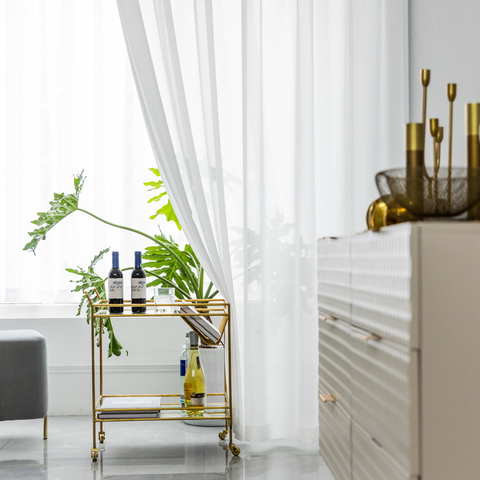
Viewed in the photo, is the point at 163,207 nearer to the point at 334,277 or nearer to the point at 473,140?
the point at 334,277

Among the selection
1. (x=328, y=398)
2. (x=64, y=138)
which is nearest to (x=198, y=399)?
(x=328, y=398)

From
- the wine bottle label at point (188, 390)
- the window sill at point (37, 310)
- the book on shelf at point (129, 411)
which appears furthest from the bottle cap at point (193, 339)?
the window sill at point (37, 310)

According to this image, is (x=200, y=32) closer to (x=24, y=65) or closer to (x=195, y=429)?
(x=24, y=65)

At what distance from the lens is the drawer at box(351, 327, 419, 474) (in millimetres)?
1009

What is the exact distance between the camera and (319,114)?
2445 millimetres

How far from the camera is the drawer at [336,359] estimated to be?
1.44m

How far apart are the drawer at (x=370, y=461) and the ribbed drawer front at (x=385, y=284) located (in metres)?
0.25

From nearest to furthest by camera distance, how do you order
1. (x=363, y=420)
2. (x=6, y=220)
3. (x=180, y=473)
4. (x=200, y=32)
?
(x=363, y=420) < (x=180, y=473) < (x=200, y=32) < (x=6, y=220)

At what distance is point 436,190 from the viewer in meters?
1.13

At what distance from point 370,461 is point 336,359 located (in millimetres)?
362

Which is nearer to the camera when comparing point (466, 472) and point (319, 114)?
point (466, 472)

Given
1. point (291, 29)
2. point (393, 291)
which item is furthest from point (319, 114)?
point (393, 291)

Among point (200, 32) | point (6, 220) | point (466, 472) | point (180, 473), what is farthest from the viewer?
point (6, 220)

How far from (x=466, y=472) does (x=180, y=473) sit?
142 cm
